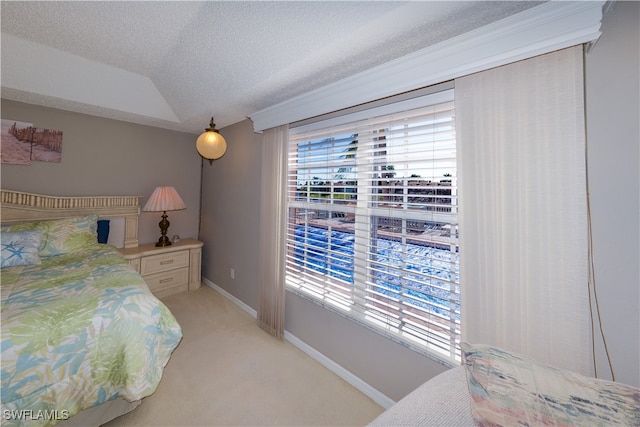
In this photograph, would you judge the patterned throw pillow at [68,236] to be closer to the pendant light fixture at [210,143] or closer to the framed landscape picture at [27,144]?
the framed landscape picture at [27,144]

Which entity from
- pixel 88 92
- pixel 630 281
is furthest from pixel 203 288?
pixel 630 281

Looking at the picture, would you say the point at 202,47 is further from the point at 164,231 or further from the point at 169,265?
the point at 169,265

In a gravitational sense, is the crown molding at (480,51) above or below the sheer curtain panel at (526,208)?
above

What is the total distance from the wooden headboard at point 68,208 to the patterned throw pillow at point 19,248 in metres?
0.64

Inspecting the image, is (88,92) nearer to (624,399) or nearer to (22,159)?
(22,159)

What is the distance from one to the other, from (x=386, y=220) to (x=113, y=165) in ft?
11.2

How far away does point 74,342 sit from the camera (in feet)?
4.02

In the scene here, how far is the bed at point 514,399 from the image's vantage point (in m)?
0.55

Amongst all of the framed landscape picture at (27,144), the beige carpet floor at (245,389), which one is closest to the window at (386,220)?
the beige carpet floor at (245,389)

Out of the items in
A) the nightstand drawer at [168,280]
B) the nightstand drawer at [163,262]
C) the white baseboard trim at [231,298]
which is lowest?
the white baseboard trim at [231,298]

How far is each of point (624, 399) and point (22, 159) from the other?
4397 millimetres

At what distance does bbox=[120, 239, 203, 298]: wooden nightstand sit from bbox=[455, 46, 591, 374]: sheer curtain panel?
130 inches

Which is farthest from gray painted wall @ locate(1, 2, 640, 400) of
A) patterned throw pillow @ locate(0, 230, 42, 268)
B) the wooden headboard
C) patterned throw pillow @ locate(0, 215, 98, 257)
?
patterned throw pillow @ locate(0, 230, 42, 268)

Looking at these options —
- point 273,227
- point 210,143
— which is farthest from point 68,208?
point 273,227
